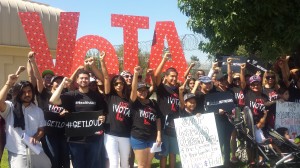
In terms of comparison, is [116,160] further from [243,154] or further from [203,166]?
[243,154]

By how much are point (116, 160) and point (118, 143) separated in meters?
0.23

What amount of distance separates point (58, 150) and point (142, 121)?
1.20 meters

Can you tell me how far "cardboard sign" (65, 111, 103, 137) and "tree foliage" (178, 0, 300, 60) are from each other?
2702 mm

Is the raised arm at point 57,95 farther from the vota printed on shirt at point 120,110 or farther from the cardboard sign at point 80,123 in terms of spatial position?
the vota printed on shirt at point 120,110

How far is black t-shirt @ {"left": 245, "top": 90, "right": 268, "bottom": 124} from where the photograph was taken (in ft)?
20.4

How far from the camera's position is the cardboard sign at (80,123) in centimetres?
496

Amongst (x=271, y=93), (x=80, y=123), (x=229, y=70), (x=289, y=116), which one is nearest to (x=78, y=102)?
(x=80, y=123)

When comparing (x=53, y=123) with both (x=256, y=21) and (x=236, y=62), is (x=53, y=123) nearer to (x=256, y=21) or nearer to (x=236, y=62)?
(x=236, y=62)

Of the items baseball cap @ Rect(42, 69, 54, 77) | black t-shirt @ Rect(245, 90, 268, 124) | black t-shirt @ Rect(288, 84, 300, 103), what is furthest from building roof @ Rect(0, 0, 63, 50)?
black t-shirt @ Rect(288, 84, 300, 103)

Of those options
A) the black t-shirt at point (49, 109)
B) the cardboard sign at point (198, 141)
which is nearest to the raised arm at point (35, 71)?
the black t-shirt at point (49, 109)

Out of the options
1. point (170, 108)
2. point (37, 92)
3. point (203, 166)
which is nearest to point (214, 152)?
point (203, 166)

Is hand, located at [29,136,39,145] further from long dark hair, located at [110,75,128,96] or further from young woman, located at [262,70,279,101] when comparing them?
young woman, located at [262,70,279,101]

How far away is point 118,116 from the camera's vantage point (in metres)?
Result: 5.26

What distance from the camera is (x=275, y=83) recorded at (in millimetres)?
6551
